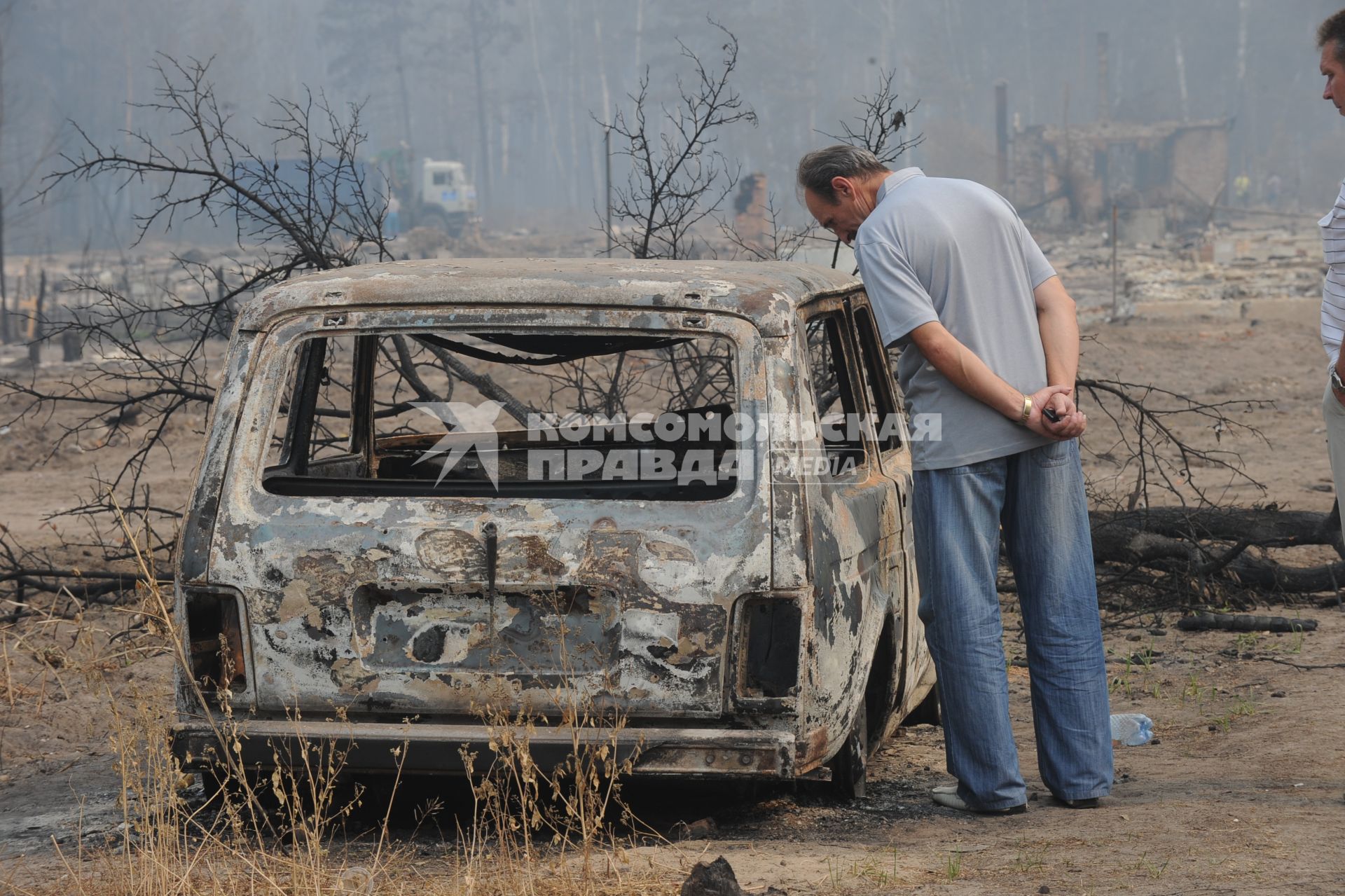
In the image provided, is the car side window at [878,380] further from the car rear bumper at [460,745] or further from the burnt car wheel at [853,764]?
the car rear bumper at [460,745]

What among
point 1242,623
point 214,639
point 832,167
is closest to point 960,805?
point 832,167

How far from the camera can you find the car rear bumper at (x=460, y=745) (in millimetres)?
3227

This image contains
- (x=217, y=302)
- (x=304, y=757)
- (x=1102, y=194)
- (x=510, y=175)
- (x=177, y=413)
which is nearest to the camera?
(x=304, y=757)

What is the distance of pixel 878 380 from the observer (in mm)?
4527

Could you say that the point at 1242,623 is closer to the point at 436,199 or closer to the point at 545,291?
the point at 545,291

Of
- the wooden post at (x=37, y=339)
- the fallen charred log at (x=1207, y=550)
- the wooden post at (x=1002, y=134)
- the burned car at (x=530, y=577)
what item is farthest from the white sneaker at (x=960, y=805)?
the wooden post at (x=1002, y=134)

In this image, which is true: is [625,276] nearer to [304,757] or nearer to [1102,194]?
[304,757]

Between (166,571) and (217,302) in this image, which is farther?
(166,571)

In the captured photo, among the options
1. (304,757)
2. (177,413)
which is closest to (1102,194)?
(177,413)

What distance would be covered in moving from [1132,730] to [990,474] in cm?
148

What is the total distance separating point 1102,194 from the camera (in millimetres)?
52469

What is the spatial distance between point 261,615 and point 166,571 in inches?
171

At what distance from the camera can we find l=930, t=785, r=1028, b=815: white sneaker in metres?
3.77

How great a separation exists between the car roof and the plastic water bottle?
2.05 meters
